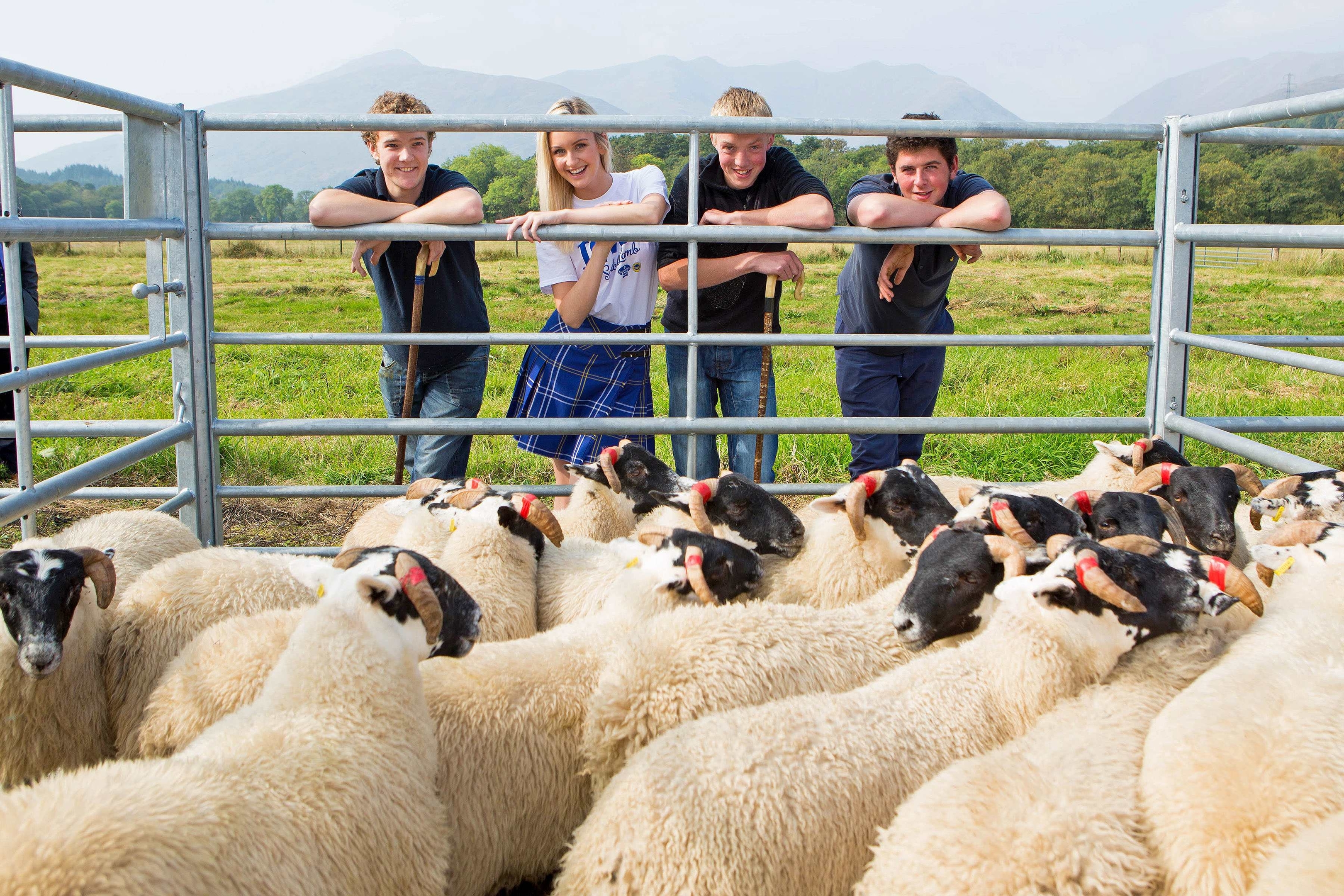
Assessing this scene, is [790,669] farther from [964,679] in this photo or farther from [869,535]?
[869,535]

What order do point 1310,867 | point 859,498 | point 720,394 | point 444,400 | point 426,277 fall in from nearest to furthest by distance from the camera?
point 1310,867, point 859,498, point 426,277, point 444,400, point 720,394

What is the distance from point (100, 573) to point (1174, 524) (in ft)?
11.4

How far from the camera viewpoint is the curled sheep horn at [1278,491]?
3820 mm

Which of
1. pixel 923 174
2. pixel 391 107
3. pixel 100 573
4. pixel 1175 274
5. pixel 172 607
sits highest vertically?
pixel 391 107

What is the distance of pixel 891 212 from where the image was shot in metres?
4.43

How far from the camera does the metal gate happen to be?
4.15 m

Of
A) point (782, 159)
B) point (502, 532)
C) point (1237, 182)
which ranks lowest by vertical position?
point (502, 532)

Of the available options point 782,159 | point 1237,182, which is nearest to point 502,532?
point 782,159

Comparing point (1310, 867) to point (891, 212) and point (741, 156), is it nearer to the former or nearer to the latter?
point (891, 212)

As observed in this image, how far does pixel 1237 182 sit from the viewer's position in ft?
114

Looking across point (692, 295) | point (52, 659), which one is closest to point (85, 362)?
point (52, 659)

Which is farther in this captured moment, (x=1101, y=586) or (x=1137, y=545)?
(x=1137, y=545)

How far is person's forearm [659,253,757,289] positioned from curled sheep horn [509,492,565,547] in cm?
149

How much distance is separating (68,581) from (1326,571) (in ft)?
12.0
